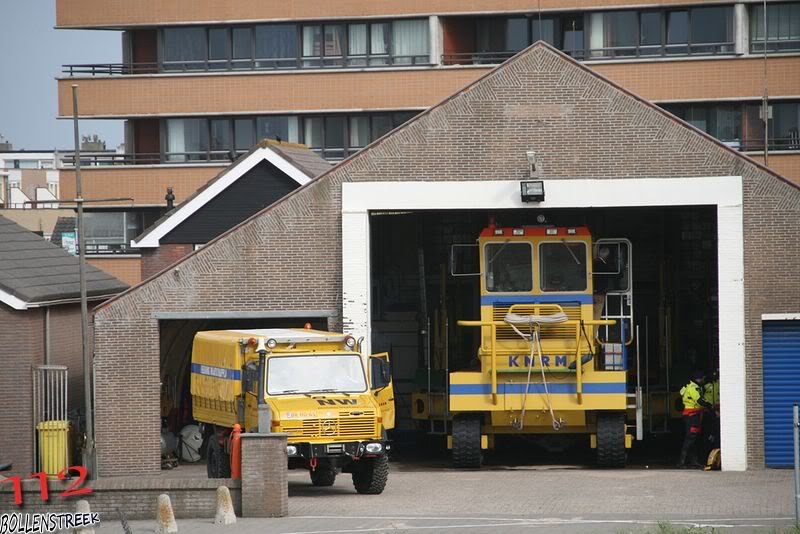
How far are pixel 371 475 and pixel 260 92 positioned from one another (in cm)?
3107

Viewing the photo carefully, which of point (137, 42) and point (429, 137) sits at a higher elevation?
point (137, 42)

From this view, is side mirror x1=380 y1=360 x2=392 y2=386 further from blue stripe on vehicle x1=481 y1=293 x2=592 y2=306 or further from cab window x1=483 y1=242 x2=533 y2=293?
cab window x1=483 y1=242 x2=533 y2=293

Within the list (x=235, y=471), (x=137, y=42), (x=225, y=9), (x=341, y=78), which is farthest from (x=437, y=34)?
(x=235, y=471)

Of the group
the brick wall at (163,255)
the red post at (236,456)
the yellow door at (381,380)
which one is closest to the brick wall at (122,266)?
the brick wall at (163,255)

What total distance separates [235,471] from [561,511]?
478 cm

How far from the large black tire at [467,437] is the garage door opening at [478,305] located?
2.05m

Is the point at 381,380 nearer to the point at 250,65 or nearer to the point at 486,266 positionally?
the point at 486,266

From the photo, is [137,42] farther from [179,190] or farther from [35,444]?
[35,444]

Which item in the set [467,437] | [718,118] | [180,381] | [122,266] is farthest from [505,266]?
[122,266]

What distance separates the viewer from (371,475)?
23.8 metres

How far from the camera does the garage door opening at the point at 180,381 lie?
31.0 metres

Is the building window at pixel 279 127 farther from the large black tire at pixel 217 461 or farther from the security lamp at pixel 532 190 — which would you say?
the large black tire at pixel 217 461

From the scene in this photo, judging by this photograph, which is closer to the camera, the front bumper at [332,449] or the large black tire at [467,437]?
the front bumper at [332,449]

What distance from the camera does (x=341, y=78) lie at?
52.6 m
